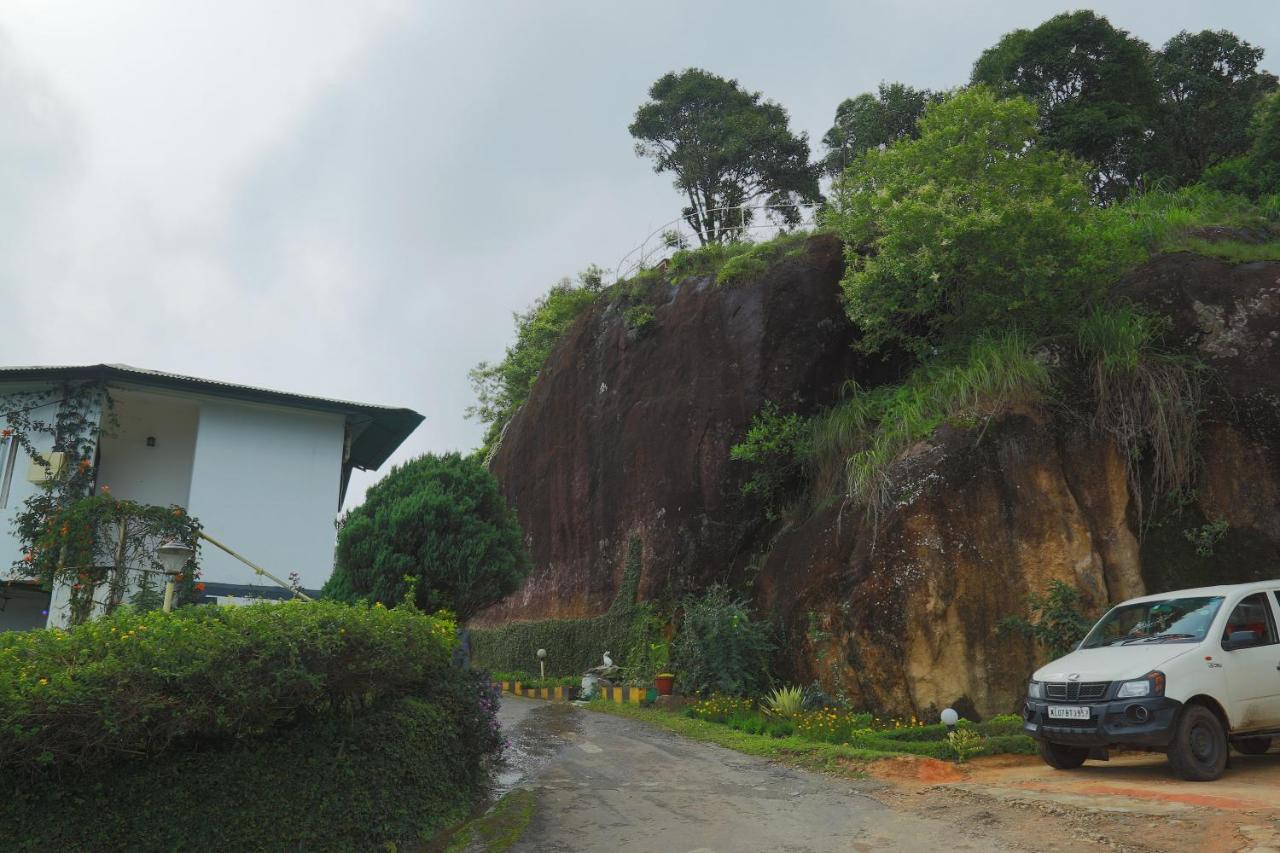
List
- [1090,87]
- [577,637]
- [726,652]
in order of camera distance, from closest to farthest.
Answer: [726,652]
[577,637]
[1090,87]

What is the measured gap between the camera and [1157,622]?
9438mm

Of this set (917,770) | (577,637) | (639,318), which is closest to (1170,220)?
(639,318)

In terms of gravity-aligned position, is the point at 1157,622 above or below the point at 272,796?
above

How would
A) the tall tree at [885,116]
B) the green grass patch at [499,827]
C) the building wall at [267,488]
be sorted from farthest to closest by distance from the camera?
the tall tree at [885,116] < the building wall at [267,488] < the green grass patch at [499,827]

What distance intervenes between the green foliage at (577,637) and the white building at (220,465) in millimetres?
6027

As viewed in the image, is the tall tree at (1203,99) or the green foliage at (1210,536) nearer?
the green foliage at (1210,536)

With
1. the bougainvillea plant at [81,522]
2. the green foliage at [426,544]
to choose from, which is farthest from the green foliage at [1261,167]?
the bougainvillea plant at [81,522]

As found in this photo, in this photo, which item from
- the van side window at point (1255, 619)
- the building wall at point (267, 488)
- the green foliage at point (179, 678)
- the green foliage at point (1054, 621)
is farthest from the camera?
the building wall at point (267, 488)

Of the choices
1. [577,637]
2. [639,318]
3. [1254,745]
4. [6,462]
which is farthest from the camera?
[639,318]

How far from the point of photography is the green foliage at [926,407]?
13.7m

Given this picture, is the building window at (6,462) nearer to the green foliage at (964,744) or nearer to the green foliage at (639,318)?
the green foliage at (639,318)

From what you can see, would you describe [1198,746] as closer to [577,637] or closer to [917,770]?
[917,770]

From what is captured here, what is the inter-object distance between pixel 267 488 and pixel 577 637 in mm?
7896

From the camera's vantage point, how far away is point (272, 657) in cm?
598
